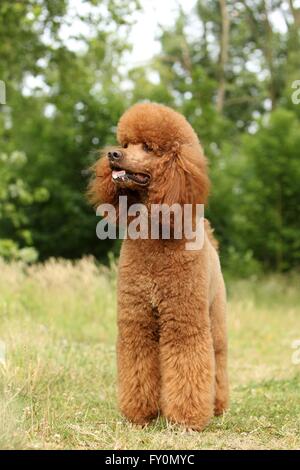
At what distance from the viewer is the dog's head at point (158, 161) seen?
460 cm

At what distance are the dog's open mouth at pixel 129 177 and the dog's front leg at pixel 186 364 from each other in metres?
0.78

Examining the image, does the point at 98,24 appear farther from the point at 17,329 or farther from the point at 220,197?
the point at 17,329

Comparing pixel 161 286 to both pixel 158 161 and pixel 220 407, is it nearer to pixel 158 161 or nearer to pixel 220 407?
pixel 158 161

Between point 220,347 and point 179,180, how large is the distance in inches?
A: 55.4

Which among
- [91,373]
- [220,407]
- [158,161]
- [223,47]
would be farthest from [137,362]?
[223,47]

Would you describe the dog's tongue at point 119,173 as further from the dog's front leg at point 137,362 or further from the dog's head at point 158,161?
the dog's front leg at point 137,362

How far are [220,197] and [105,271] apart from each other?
406cm

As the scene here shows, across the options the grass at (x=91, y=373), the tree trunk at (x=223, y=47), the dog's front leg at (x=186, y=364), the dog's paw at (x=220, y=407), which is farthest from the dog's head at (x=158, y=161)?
the tree trunk at (x=223, y=47)

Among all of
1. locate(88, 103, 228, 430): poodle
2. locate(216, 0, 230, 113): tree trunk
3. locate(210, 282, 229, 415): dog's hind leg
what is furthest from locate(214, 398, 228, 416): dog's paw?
locate(216, 0, 230, 113): tree trunk

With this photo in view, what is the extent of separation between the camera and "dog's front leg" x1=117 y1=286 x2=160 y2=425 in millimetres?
4883

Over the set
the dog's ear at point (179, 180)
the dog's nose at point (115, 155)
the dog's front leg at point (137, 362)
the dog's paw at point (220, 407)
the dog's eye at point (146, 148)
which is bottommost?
the dog's paw at point (220, 407)

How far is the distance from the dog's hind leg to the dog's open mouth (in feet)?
3.57

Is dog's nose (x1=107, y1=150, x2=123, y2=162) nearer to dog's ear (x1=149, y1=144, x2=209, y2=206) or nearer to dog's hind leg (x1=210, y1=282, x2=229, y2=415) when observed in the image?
dog's ear (x1=149, y1=144, x2=209, y2=206)

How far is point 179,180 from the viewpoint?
15.0 feet
